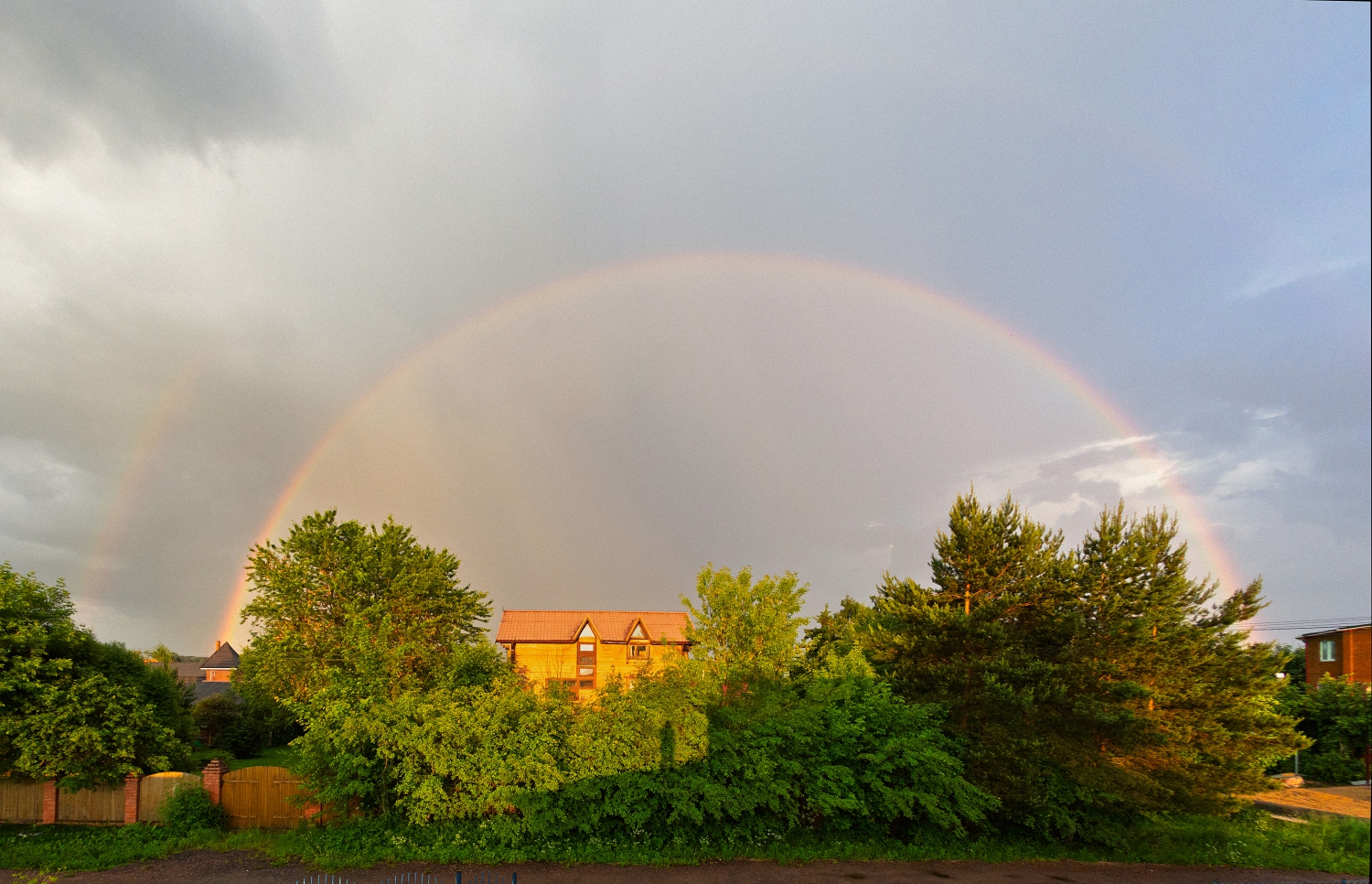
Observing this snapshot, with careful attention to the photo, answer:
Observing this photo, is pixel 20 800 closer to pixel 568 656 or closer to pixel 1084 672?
pixel 1084 672

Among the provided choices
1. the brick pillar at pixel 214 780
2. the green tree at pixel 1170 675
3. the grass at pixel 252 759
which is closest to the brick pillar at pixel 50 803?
the brick pillar at pixel 214 780

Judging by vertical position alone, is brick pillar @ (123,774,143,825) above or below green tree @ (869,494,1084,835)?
below

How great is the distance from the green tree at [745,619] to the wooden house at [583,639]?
3318 cm

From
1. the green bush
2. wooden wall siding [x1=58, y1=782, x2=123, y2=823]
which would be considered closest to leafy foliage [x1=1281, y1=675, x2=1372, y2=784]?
the green bush

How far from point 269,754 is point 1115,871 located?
161 ft

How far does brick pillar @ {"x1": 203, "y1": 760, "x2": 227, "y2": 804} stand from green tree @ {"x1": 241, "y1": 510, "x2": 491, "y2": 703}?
40.3ft

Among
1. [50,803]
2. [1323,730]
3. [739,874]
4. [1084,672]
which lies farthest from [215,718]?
[1323,730]

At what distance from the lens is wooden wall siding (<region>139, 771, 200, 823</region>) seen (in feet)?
78.4

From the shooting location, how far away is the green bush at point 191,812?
76.0 ft

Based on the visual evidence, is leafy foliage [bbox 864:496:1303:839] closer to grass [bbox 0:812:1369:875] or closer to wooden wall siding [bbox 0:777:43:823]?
grass [bbox 0:812:1369:875]

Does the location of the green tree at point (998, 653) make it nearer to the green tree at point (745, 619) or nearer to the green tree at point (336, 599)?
the green tree at point (745, 619)

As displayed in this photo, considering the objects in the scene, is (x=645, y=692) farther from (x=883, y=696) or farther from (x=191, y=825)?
(x=191, y=825)

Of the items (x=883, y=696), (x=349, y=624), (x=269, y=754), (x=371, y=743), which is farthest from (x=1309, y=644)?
(x=269, y=754)

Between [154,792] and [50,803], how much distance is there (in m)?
3.18
